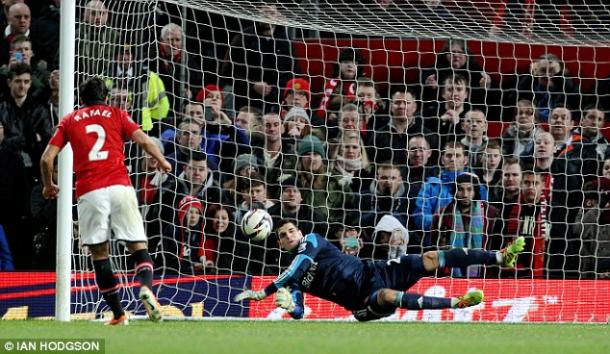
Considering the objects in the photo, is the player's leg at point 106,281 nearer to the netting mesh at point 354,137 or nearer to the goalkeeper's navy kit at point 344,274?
the goalkeeper's navy kit at point 344,274

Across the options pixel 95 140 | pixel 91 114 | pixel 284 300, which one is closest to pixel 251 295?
pixel 284 300

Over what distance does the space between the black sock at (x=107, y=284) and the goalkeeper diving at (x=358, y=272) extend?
163cm

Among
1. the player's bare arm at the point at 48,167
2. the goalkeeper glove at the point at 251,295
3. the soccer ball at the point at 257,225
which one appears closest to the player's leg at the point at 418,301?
the goalkeeper glove at the point at 251,295

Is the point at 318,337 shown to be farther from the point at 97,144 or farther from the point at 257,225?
the point at 257,225

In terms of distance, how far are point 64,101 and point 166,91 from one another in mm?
3258

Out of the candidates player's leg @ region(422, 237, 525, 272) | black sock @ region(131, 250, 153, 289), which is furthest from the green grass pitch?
player's leg @ region(422, 237, 525, 272)

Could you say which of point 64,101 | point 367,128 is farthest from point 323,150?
point 64,101

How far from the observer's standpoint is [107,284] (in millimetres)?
10094

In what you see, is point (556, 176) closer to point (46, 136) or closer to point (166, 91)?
point (166, 91)

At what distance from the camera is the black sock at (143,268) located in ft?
32.7

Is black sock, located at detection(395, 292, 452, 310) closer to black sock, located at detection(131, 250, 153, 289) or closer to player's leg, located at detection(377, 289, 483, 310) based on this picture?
player's leg, located at detection(377, 289, 483, 310)

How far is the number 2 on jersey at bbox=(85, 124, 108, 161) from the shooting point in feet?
33.3

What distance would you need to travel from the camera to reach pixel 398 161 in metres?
14.6

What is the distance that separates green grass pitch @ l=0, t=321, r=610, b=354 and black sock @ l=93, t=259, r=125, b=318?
184mm
